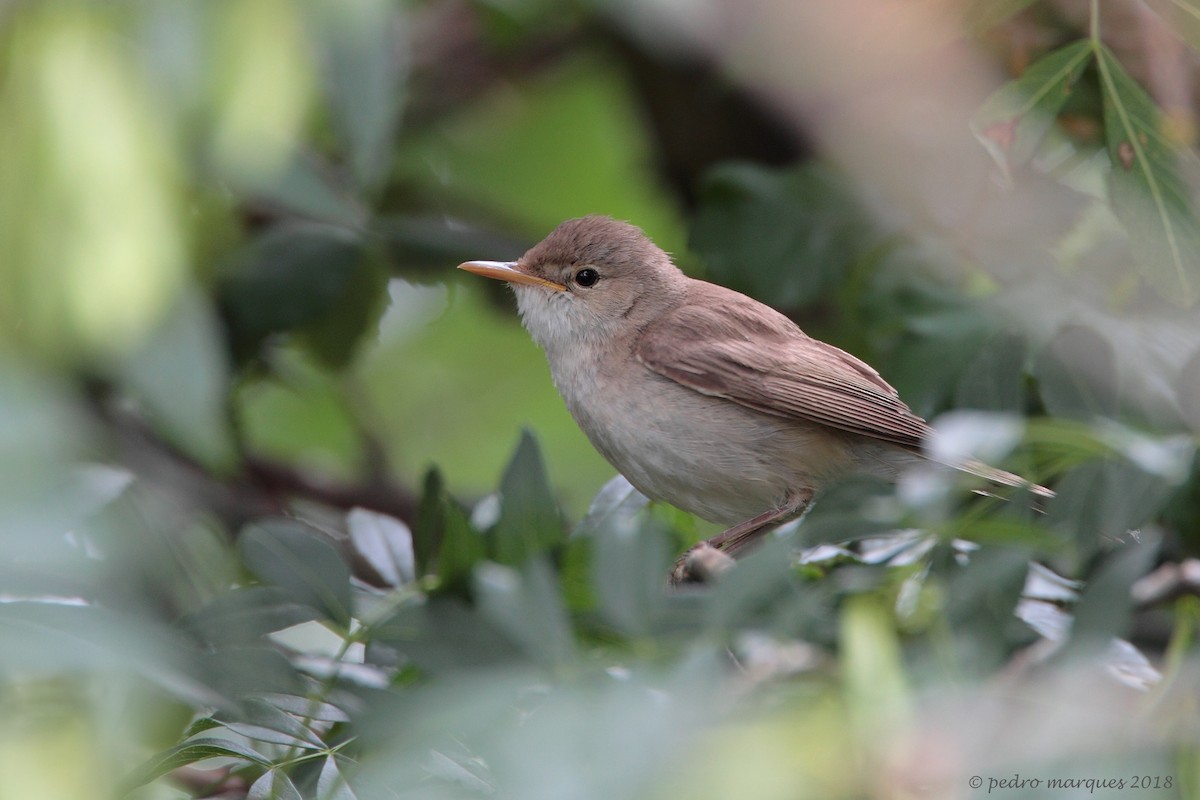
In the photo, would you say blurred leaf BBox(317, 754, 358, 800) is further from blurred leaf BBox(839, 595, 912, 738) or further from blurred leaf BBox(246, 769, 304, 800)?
blurred leaf BBox(839, 595, 912, 738)

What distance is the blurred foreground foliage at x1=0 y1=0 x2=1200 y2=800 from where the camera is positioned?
1700mm

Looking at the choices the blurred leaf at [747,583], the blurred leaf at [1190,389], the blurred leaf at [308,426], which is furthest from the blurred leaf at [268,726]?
the blurred leaf at [308,426]

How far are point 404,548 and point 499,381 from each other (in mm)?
3063

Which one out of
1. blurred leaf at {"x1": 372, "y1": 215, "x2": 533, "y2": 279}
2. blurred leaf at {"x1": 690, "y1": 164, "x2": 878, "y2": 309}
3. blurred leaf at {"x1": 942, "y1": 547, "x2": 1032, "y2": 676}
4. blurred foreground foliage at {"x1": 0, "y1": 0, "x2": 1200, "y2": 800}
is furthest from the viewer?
blurred leaf at {"x1": 372, "y1": 215, "x2": 533, "y2": 279}

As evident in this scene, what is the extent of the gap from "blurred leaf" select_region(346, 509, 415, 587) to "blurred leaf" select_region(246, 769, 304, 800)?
0.61m

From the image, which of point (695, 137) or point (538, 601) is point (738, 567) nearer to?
point (538, 601)

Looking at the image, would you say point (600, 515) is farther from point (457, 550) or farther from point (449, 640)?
point (449, 640)

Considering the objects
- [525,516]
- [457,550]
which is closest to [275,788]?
[457,550]

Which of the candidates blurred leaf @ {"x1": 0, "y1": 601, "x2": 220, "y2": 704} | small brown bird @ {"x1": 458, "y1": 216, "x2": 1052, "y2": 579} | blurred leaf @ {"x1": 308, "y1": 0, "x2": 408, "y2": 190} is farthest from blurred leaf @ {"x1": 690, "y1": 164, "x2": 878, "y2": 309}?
blurred leaf @ {"x1": 0, "y1": 601, "x2": 220, "y2": 704}

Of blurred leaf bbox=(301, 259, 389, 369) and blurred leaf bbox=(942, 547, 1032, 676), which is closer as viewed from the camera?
blurred leaf bbox=(942, 547, 1032, 676)

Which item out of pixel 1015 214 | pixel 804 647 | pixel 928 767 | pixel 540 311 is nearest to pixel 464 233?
pixel 540 311

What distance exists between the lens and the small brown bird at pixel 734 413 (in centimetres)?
310

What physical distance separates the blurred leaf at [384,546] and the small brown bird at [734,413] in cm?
58

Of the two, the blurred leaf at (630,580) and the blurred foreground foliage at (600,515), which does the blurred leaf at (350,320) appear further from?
the blurred leaf at (630,580)
